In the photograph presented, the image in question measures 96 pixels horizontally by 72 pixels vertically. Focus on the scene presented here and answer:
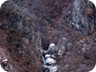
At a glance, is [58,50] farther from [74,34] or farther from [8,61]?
[8,61]

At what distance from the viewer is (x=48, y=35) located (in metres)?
3.43

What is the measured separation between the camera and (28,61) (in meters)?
3.14

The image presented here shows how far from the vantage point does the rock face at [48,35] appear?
314 cm

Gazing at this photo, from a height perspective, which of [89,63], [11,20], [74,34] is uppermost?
[11,20]

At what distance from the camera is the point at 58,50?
3375 millimetres

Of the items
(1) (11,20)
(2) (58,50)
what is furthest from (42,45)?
(1) (11,20)

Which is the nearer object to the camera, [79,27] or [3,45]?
[3,45]

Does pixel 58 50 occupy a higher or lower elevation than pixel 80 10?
lower

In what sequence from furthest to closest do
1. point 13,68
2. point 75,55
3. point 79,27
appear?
point 79,27 → point 75,55 → point 13,68

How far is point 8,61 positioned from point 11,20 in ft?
1.58

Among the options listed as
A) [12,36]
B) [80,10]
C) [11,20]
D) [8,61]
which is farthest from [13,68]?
[80,10]

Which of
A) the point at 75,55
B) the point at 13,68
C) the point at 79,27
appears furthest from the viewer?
the point at 79,27

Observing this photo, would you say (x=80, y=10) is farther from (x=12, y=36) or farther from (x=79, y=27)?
(x=12, y=36)

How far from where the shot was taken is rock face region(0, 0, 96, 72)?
314 centimetres
